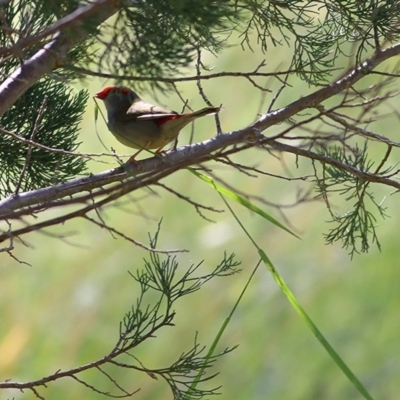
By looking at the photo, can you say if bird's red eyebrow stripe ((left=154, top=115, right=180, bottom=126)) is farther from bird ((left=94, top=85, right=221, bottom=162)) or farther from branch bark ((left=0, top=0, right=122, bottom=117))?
branch bark ((left=0, top=0, right=122, bottom=117))

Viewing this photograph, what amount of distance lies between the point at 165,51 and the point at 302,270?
3.22m

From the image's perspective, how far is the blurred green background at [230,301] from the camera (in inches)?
158

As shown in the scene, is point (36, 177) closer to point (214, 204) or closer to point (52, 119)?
point (52, 119)

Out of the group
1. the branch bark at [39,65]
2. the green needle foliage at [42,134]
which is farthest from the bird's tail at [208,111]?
the branch bark at [39,65]

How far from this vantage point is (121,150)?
4.86 meters

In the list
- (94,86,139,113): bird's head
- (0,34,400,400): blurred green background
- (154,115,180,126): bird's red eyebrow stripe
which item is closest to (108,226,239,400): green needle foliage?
(154,115,180,126): bird's red eyebrow stripe

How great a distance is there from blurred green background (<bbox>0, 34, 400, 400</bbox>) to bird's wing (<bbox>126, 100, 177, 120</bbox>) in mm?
1160

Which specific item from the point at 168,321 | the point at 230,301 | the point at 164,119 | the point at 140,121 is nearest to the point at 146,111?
the point at 140,121

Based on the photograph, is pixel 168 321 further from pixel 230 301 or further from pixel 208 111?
pixel 230 301

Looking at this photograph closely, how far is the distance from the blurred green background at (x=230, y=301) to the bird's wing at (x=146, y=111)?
1.16m

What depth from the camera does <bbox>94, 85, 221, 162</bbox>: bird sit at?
2326mm

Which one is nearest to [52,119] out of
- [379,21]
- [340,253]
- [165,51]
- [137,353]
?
[165,51]

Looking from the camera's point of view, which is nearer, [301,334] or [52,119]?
[52,119]

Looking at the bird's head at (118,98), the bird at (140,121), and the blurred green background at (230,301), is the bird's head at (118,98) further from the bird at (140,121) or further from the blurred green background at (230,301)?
the blurred green background at (230,301)
